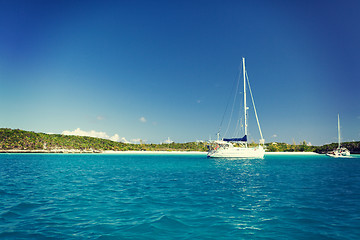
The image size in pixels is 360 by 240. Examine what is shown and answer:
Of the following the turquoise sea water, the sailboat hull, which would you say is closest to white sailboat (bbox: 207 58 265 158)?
the sailboat hull

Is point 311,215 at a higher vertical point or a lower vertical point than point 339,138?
lower

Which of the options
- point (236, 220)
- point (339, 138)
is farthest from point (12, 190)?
point (339, 138)

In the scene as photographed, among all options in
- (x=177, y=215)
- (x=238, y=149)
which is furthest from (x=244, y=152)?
(x=177, y=215)

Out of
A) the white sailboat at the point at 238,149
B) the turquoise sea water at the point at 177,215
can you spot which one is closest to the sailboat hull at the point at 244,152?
the white sailboat at the point at 238,149

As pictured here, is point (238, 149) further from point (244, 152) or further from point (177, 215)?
point (177, 215)

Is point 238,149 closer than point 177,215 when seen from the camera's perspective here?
No

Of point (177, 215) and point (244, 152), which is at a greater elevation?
point (244, 152)

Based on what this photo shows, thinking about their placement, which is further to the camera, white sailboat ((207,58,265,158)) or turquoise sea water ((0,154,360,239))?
white sailboat ((207,58,265,158))

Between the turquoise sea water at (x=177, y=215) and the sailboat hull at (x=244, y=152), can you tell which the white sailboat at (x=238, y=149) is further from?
the turquoise sea water at (x=177, y=215)

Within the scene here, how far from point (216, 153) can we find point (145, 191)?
63.2 metres

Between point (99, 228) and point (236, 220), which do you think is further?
point (236, 220)

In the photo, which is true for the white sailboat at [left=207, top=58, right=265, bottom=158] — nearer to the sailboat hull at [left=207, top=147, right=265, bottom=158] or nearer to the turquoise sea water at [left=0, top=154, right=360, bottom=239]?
the sailboat hull at [left=207, top=147, right=265, bottom=158]

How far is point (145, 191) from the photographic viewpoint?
19.8 m

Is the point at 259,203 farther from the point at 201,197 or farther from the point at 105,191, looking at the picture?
the point at 105,191
